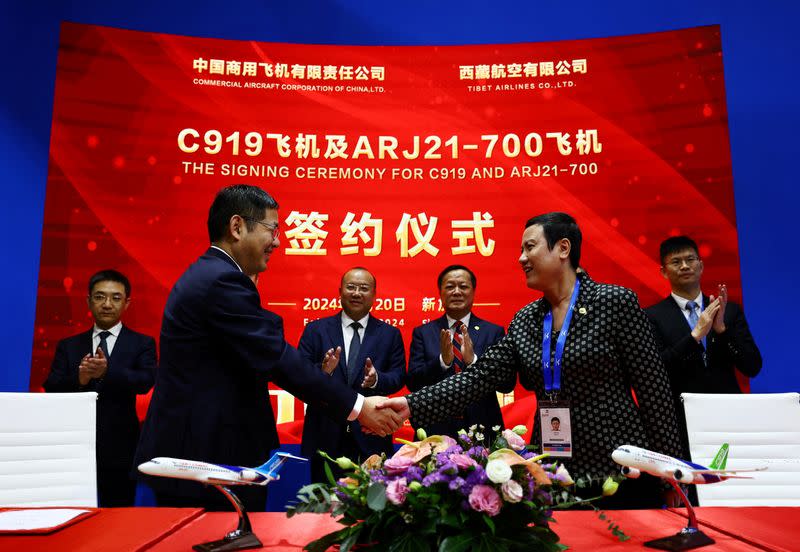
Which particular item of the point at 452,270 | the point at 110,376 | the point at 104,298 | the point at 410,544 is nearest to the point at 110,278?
the point at 104,298

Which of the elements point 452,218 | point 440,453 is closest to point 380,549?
point 440,453

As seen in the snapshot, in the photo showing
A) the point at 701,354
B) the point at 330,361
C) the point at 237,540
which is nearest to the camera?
the point at 237,540

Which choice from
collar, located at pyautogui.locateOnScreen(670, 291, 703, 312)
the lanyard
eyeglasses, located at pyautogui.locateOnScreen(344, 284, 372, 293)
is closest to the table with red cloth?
the lanyard

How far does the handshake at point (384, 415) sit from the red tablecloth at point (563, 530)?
2.15 ft

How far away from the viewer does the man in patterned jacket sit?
1.97 m

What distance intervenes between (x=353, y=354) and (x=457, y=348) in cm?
55

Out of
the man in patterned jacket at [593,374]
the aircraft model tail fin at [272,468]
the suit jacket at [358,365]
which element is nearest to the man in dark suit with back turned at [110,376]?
the suit jacket at [358,365]

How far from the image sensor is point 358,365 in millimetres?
3516

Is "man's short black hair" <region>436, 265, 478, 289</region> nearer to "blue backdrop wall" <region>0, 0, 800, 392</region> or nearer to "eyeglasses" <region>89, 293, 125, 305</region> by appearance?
"blue backdrop wall" <region>0, 0, 800, 392</region>

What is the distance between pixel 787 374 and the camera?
3846 millimetres

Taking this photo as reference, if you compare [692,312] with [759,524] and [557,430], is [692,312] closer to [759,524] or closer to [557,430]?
[557,430]

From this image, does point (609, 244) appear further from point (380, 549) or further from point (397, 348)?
point (380, 549)

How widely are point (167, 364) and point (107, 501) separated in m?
1.73

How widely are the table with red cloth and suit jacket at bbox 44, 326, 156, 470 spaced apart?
176 centimetres
